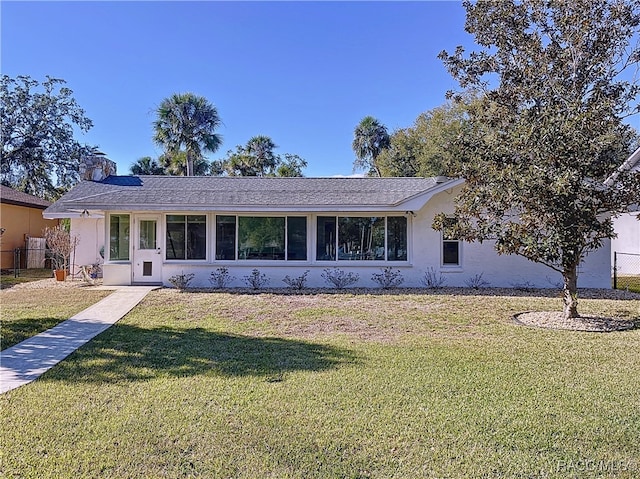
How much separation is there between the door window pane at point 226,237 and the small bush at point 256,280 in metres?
0.85

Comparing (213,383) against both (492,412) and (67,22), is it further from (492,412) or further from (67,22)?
(67,22)

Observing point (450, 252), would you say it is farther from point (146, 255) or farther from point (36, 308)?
point (36, 308)

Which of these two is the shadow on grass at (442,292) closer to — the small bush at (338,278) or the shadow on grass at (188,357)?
the small bush at (338,278)

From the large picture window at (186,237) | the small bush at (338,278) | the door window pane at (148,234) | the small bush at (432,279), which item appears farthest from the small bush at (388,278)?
the door window pane at (148,234)

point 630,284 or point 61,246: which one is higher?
point 61,246

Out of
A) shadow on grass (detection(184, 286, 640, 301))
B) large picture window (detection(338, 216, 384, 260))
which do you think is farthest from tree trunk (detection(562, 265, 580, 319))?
large picture window (detection(338, 216, 384, 260))

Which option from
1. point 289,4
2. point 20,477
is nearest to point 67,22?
point 289,4

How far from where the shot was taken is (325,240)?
13398 millimetres

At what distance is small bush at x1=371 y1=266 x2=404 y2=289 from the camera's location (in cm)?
1306

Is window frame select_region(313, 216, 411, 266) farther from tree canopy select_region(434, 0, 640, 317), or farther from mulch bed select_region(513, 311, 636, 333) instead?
mulch bed select_region(513, 311, 636, 333)

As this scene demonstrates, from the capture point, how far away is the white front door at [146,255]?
1327 centimetres

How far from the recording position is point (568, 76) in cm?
944

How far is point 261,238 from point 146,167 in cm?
1944

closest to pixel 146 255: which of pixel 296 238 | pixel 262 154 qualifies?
pixel 296 238
